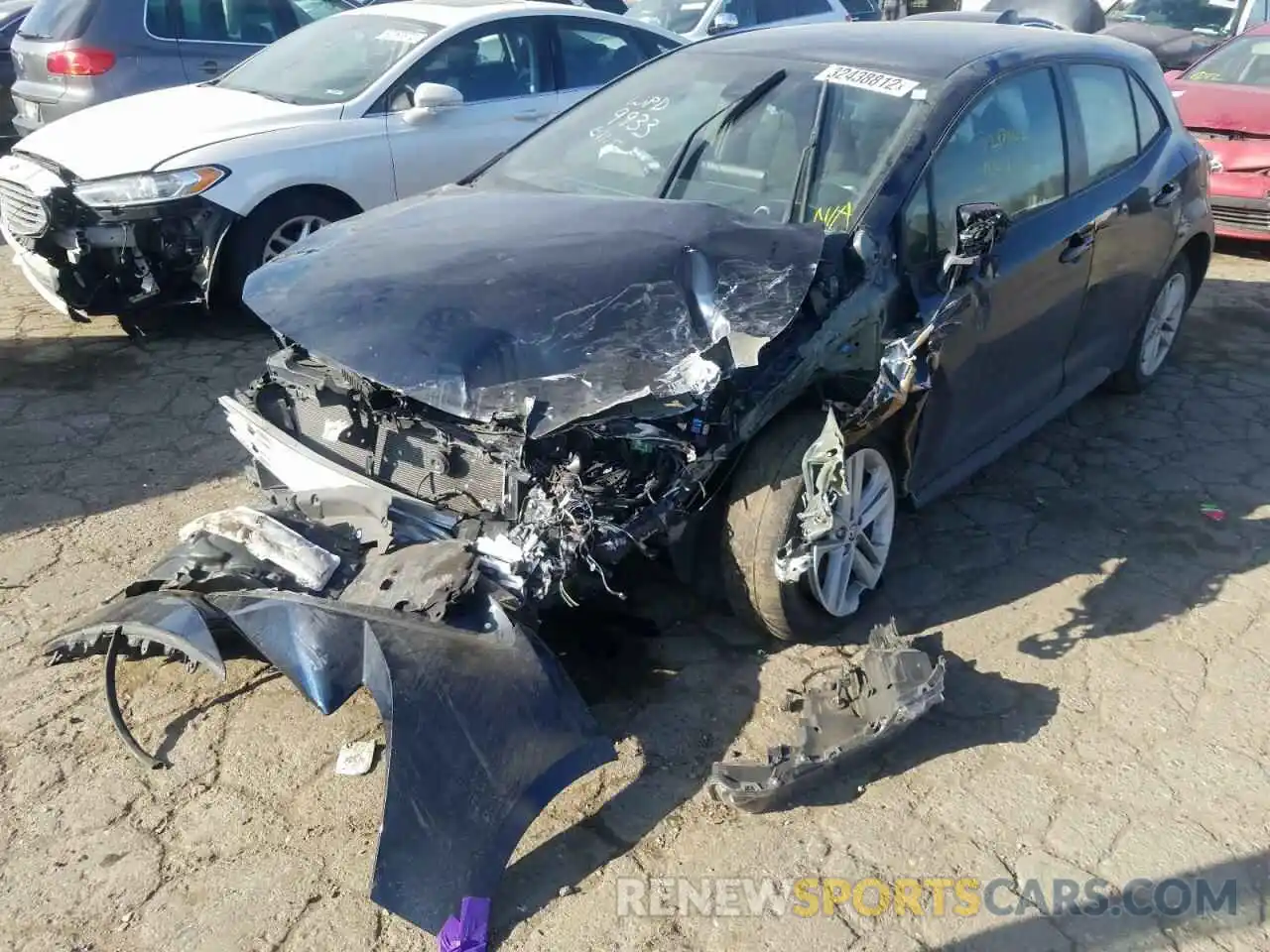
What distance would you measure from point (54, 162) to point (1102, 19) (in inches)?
389

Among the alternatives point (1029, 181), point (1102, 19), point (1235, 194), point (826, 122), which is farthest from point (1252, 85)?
point (826, 122)

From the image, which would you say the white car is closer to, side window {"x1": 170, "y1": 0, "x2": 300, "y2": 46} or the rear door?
side window {"x1": 170, "y1": 0, "x2": 300, "y2": 46}

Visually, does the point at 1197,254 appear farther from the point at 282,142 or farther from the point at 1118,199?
the point at 282,142

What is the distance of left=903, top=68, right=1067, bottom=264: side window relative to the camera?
3.45 m

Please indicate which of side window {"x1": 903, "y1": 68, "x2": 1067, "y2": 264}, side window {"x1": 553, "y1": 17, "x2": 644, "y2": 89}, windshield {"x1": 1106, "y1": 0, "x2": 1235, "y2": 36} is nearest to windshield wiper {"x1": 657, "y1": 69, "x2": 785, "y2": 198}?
side window {"x1": 903, "y1": 68, "x2": 1067, "y2": 264}

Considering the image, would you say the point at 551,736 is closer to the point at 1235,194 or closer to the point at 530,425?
the point at 530,425

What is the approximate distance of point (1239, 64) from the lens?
852cm

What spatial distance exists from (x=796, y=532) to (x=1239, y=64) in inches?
304

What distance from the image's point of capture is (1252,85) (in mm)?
8180

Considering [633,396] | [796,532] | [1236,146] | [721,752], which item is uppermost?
[633,396]

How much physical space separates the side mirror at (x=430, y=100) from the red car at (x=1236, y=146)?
5124mm

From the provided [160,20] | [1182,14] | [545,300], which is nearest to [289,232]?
[160,20]

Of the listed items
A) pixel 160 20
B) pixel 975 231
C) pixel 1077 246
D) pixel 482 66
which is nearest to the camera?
pixel 975 231

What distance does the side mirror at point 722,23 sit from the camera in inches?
372
